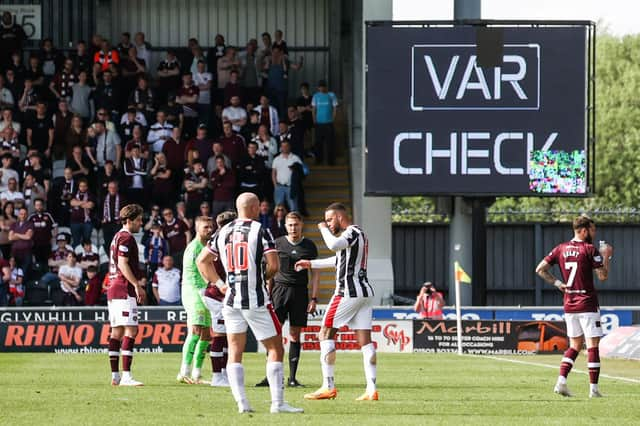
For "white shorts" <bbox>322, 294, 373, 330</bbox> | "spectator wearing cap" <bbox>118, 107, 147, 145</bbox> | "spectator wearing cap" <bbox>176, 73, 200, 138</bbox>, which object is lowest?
"white shorts" <bbox>322, 294, 373, 330</bbox>

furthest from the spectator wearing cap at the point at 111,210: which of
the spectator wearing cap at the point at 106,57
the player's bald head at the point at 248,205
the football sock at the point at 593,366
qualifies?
the player's bald head at the point at 248,205

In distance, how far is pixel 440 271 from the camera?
40875mm

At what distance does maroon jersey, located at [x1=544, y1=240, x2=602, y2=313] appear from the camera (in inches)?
627

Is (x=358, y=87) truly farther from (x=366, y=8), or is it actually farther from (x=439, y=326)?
(x=439, y=326)

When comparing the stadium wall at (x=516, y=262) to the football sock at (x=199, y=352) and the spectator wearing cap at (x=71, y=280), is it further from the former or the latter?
the football sock at (x=199, y=352)

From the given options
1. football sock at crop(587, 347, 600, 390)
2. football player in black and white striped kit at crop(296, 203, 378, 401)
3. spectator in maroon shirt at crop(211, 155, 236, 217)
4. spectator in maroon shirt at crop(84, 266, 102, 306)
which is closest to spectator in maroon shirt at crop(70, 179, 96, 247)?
spectator in maroon shirt at crop(84, 266, 102, 306)

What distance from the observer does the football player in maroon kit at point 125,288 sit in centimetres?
1659

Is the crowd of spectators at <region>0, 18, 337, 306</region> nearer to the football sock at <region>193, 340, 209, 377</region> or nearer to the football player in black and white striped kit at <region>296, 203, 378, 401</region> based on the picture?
the football sock at <region>193, 340, 209, 377</region>

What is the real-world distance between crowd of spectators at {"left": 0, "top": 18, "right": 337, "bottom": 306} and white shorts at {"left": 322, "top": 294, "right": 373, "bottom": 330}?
1447 centimetres

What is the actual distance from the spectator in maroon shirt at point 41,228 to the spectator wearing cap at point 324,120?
7075mm

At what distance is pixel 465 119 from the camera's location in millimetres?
30219

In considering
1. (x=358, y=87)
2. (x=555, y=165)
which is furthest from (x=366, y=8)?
(x=555, y=165)

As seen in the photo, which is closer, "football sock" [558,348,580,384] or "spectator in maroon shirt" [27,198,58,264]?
"football sock" [558,348,580,384]

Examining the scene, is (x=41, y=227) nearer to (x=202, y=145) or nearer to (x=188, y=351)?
(x=202, y=145)
